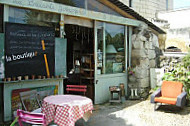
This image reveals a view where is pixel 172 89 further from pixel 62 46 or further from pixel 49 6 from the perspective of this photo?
pixel 49 6

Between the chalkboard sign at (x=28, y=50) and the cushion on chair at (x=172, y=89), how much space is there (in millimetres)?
3837

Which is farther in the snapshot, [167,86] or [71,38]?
[71,38]

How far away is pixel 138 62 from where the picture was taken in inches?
329

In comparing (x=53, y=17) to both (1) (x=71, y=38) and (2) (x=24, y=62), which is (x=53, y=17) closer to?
(2) (x=24, y=62)

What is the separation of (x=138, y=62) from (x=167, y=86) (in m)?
1.99

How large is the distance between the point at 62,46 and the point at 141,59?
3.83 m

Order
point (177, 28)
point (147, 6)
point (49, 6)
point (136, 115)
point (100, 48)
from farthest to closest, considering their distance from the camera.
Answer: point (147, 6), point (177, 28), point (100, 48), point (136, 115), point (49, 6)

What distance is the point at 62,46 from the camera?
5.99 meters

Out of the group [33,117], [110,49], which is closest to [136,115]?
[110,49]

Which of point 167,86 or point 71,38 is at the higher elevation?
point 71,38

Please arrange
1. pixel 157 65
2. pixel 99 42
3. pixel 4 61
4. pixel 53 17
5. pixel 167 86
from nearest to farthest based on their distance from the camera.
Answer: pixel 4 61 → pixel 53 17 → pixel 167 86 → pixel 99 42 → pixel 157 65

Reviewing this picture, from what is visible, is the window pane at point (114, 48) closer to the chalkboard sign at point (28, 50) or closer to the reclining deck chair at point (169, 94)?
the reclining deck chair at point (169, 94)

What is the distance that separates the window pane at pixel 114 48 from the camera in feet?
25.0

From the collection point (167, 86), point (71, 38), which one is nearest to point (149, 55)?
point (167, 86)
